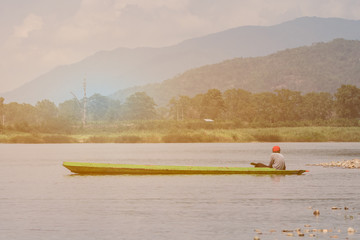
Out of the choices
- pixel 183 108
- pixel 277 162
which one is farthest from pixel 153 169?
pixel 183 108

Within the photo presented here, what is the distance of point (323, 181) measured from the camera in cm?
3606

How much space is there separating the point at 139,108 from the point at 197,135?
68.0m

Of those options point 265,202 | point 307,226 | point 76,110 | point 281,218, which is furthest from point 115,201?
point 76,110

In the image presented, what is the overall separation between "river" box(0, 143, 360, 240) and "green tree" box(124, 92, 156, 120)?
134m

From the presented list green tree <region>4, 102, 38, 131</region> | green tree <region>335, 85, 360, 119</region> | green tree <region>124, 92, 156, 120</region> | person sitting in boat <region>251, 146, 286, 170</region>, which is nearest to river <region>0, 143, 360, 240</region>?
person sitting in boat <region>251, 146, 286, 170</region>

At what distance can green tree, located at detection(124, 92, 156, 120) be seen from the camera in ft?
572

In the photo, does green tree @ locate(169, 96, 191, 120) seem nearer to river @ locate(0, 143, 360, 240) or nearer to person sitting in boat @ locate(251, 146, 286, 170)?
river @ locate(0, 143, 360, 240)

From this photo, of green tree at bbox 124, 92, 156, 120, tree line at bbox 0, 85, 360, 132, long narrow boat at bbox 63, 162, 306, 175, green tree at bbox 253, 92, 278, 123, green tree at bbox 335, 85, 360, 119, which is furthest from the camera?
green tree at bbox 124, 92, 156, 120

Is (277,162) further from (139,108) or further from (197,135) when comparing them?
(139,108)

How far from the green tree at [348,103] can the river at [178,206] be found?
115 metres

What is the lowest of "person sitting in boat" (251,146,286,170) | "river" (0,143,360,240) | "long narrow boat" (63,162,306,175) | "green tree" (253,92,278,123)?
"river" (0,143,360,240)

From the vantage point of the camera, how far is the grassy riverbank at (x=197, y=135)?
347 ft

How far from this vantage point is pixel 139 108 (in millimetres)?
175875

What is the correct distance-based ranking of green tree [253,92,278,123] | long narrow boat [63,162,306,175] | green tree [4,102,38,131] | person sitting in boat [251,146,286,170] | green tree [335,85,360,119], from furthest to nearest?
green tree [4,102,38,131], green tree [253,92,278,123], green tree [335,85,360,119], person sitting in boat [251,146,286,170], long narrow boat [63,162,306,175]
